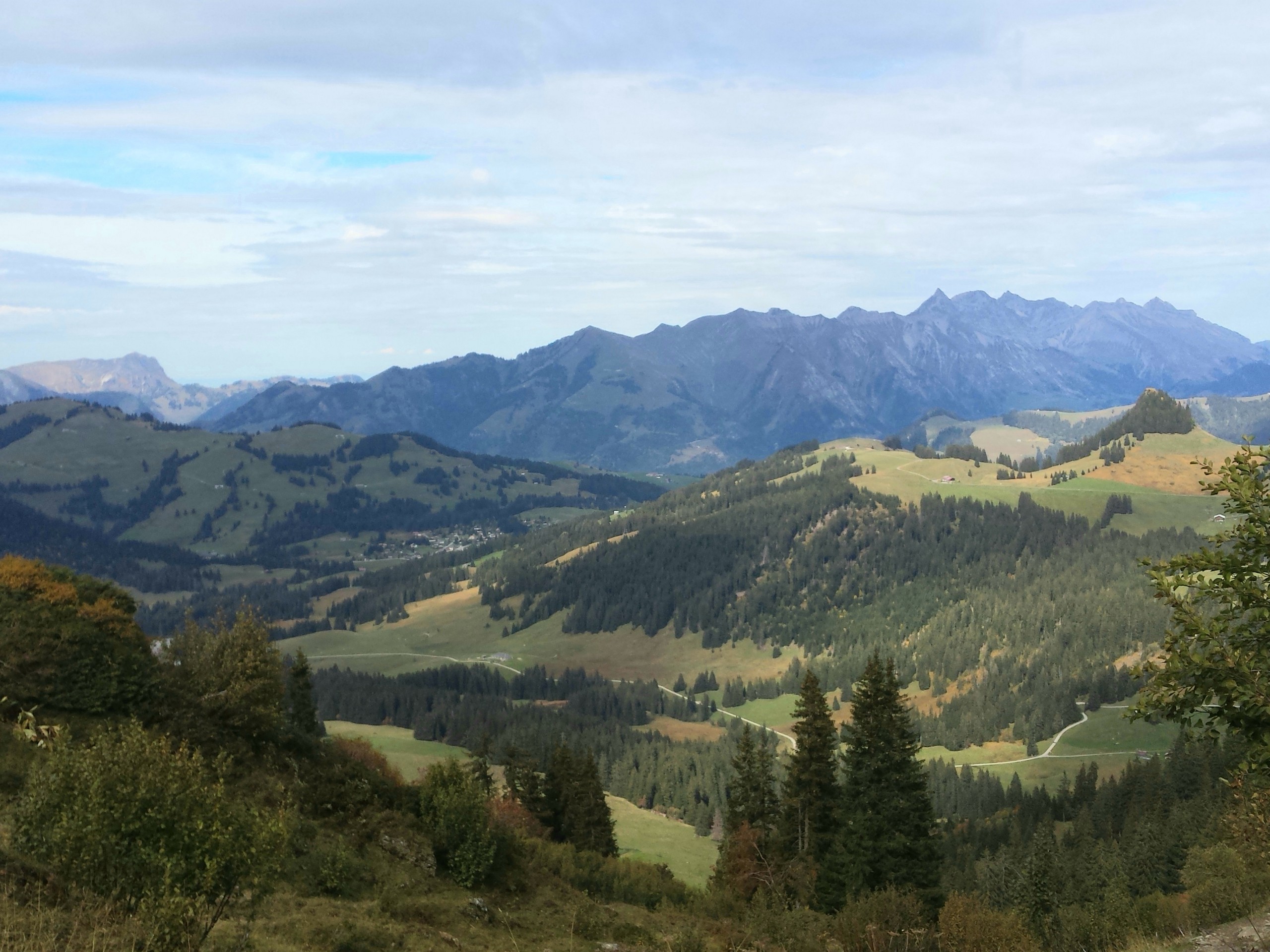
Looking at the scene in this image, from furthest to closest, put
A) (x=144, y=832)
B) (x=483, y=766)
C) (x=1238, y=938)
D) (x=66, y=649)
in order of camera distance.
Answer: (x=483, y=766), (x=66, y=649), (x=1238, y=938), (x=144, y=832)

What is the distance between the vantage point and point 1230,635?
72.5 ft

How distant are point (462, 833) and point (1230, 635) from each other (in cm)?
5138

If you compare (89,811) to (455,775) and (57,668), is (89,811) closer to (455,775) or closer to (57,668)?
(57,668)

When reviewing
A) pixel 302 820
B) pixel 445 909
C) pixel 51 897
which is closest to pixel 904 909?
pixel 445 909

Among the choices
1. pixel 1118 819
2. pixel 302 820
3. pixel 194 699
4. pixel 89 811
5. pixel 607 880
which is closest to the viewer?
pixel 89 811

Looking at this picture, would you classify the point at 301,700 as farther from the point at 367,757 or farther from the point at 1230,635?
the point at 1230,635

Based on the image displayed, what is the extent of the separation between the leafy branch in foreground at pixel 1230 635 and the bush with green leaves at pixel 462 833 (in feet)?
160

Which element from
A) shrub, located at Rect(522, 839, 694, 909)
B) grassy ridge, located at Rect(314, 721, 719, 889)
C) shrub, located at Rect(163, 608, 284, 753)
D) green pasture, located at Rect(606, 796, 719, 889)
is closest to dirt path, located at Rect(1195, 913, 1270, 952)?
shrub, located at Rect(522, 839, 694, 909)

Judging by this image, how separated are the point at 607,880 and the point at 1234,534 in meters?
63.9

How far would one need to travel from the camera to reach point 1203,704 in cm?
2186

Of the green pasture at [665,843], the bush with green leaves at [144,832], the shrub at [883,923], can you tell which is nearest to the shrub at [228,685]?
the bush with green leaves at [144,832]

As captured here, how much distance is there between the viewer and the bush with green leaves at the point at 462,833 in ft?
198

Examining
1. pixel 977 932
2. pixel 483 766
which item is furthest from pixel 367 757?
pixel 977 932

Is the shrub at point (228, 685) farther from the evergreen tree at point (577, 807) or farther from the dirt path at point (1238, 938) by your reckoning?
the dirt path at point (1238, 938)
